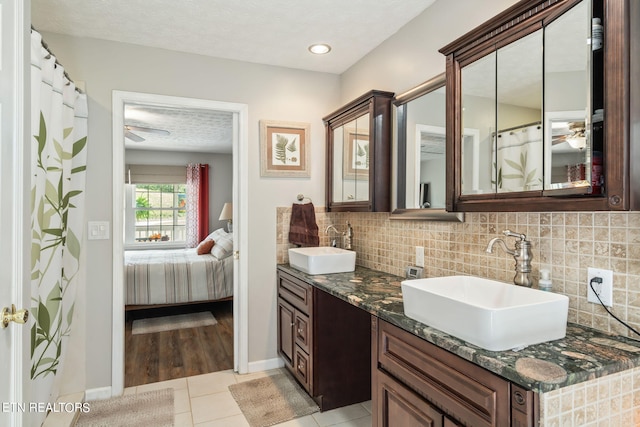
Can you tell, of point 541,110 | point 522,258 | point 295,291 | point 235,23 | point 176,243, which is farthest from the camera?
point 176,243

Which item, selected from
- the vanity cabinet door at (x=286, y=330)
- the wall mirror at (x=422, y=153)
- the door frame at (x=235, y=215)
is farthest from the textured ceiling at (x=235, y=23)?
the vanity cabinet door at (x=286, y=330)

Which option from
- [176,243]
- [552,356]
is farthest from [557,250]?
[176,243]

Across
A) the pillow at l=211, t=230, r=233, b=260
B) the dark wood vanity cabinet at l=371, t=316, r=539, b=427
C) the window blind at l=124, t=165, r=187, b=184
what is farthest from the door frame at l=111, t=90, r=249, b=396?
the window blind at l=124, t=165, r=187, b=184

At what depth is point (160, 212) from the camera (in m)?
6.71

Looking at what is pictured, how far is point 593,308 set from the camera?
4.39ft

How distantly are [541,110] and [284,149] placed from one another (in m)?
1.95

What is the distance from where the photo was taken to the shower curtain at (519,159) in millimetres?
1386

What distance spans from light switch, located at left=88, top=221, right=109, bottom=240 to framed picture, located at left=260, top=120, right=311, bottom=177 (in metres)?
1.15

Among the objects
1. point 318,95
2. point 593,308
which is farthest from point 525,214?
point 318,95

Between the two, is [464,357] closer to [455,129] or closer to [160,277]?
[455,129]

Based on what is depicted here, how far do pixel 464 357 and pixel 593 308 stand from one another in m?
0.58

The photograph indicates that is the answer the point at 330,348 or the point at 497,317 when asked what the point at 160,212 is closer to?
the point at 330,348

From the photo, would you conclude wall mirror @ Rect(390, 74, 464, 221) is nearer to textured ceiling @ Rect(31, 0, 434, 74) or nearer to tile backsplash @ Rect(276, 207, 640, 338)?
tile backsplash @ Rect(276, 207, 640, 338)

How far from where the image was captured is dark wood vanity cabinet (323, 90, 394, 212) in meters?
2.42
